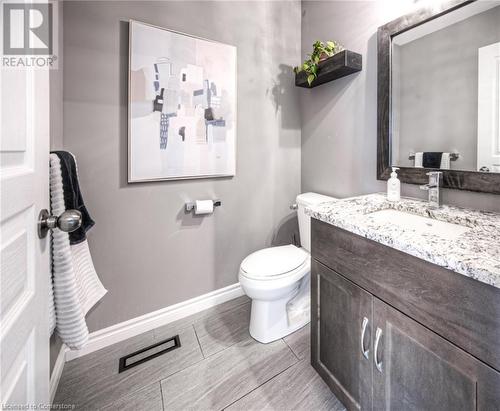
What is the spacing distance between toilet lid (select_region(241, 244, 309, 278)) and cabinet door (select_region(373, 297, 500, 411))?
25.8 inches

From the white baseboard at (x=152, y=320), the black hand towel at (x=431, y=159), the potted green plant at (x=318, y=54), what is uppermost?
the potted green plant at (x=318, y=54)

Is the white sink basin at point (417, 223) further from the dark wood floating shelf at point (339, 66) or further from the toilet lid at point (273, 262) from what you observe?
the dark wood floating shelf at point (339, 66)

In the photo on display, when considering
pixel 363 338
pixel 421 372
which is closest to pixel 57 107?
pixel 363 338

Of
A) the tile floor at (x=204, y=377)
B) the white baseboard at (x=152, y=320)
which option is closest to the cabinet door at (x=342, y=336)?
the tile floor at (x=204, y=377)

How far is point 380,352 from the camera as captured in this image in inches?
34.5

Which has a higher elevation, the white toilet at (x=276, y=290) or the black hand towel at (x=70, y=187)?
the black hand towel at (x=70, y=187)

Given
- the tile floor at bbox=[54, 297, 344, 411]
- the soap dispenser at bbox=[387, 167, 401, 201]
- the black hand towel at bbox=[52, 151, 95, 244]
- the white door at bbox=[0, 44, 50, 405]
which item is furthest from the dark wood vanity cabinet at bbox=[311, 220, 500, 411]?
the black hand towel at bbox=[52, 151, 95, 244]

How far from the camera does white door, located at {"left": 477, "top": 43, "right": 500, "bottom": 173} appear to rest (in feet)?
3.56

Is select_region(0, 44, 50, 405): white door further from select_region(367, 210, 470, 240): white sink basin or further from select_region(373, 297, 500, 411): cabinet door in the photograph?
select_region(367, 210, 470, 240): white sink basin

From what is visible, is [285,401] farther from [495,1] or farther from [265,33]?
[265,33]

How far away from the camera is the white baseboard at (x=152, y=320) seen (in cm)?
149

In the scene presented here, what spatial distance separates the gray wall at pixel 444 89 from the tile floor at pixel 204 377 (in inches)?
51.5

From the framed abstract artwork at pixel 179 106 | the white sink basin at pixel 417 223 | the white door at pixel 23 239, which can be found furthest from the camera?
the framed abstract artwork at pixel 179 106

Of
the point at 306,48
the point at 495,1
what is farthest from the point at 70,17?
the point at 495,1
